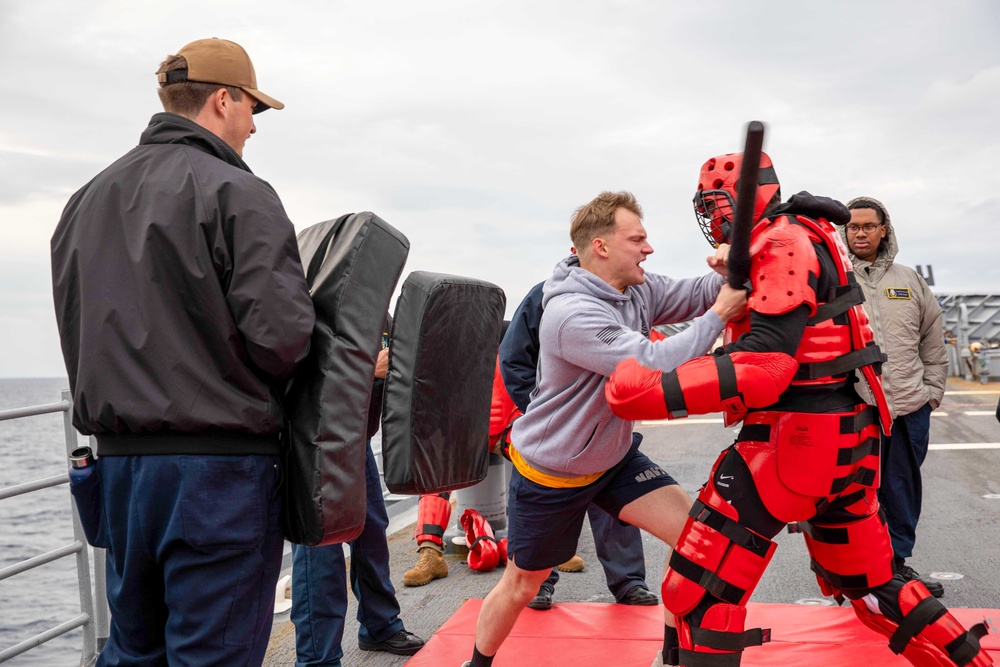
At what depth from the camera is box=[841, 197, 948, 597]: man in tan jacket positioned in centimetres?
491

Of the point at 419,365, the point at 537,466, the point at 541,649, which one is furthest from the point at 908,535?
the point at 419,365

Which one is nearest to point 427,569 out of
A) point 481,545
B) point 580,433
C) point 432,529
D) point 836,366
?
point 432,529

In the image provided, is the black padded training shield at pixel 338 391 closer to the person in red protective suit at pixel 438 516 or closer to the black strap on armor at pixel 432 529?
the person in red protective suit at pixel 438 516

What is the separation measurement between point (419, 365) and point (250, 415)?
828 mm

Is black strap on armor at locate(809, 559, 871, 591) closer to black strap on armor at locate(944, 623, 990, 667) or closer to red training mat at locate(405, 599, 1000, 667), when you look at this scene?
black strap on armor at locate(944, 623, 990, 667)

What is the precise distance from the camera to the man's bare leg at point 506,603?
11.9 feet

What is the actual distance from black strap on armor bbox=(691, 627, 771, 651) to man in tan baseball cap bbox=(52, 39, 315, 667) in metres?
1.54

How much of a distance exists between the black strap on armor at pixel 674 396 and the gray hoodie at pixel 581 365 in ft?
0.62

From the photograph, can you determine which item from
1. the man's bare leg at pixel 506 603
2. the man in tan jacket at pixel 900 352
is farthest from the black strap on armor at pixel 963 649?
the man in tan jacket at pixel 900 352

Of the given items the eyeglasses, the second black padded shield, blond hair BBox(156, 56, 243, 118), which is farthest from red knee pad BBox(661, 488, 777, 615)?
the eyeglasses

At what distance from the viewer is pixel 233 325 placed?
2.21 metres

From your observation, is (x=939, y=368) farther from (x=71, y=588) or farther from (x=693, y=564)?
(x=71, y=588)

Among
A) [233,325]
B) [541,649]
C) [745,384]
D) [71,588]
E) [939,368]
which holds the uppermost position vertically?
[233,325]

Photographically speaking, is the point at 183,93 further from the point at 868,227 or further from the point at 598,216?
the point at 868,227
